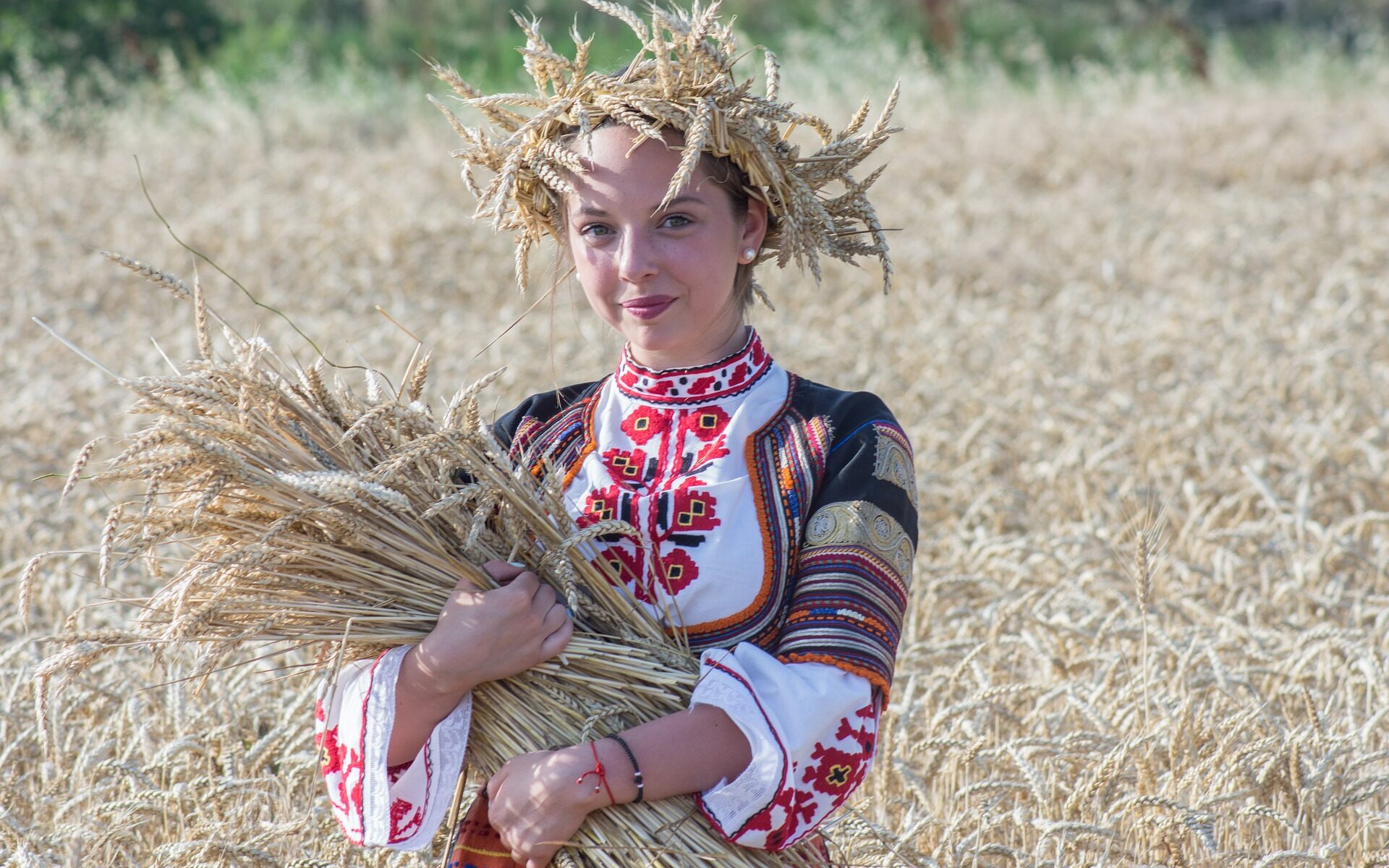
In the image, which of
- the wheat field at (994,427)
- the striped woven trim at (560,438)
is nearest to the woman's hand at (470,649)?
the striped woven trim at (560,438)

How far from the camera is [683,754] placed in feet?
5.55

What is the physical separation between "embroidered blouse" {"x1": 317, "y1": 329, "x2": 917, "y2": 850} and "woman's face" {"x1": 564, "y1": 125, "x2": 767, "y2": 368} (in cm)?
7

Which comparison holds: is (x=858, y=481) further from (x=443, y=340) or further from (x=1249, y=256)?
(x=1249, y=256)

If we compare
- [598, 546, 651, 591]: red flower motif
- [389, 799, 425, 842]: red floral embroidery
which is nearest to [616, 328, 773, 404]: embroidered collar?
[598, 546, 651, 591]: red flower motif

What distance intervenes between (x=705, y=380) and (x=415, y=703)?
566 millimetres

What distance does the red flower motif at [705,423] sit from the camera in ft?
6.20

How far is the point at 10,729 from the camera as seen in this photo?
Answer: 9.52 ft

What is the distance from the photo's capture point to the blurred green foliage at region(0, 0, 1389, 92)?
1290 cm

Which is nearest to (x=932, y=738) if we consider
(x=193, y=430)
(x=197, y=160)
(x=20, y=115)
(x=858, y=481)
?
(x=858, y=481)

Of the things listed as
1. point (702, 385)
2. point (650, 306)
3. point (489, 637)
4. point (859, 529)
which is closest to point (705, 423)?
point (702, 385)

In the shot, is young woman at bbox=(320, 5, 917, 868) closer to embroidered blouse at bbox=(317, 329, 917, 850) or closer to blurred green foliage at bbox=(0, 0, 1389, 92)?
embroidered blouse at bbox=(317, 329, 917, 850)

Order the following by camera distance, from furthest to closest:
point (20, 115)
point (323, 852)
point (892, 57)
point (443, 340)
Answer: point (892, 57), point (20, 115), point (443, 340), point (323, 852)

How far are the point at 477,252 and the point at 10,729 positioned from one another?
516 cm

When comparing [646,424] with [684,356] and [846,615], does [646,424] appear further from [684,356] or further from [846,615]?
[846,615]
